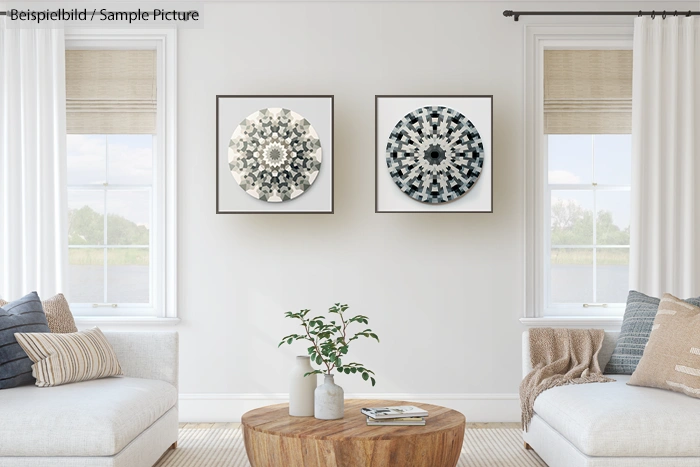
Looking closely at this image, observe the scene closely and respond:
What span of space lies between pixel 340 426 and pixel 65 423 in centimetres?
103

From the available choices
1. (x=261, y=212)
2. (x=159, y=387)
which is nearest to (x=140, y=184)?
(x=261, y=212)

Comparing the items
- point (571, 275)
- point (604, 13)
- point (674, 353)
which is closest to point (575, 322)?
point (571, 275)

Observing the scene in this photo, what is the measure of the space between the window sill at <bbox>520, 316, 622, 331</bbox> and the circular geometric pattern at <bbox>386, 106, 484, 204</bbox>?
922 millimetres

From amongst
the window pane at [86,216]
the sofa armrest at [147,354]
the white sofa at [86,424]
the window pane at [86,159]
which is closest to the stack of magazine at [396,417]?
the white sofa at [86,424]

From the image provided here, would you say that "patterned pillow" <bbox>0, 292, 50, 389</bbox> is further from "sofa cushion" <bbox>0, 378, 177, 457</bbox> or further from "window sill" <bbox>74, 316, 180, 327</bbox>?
"window sill" <bbox>74, 316, 180, 327</bbox>

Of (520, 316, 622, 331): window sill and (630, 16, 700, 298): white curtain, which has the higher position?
(630, 16, 700, 298): white curtain

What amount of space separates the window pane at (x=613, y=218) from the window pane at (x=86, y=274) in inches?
125

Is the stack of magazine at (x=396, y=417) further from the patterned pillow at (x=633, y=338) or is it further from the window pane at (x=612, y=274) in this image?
the window pane at (x=612, y=274)

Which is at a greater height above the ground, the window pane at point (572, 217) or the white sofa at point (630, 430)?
the window pane at point (572, 217)

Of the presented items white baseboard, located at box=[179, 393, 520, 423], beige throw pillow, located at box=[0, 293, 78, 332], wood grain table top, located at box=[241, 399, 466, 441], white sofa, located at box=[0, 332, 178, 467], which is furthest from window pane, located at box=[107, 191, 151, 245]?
wood grain table top, located at box=[241, 399, 466, 441]

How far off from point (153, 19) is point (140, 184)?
102 centimetres

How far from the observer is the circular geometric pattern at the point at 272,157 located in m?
4.14

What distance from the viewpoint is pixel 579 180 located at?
14.7 feet

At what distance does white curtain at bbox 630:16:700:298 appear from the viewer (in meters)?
4.22
